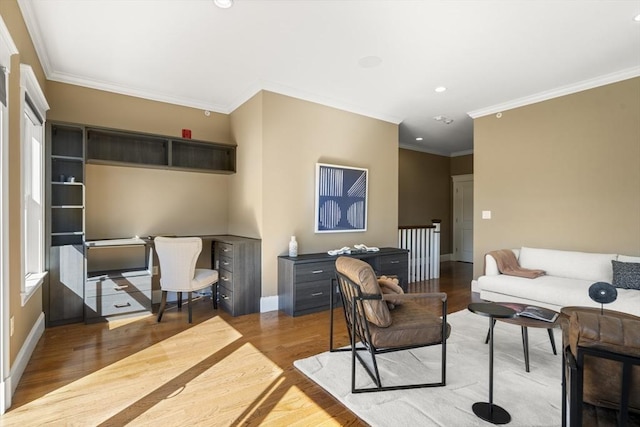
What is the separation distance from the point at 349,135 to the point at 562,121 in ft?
9.23

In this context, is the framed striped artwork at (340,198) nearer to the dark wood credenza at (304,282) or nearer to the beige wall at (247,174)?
the dark wood credenza at (304,282)

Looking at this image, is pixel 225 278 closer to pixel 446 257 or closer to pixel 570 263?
pixel 570 263

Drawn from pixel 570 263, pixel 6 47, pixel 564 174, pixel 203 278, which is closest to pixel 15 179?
pixel 6 47

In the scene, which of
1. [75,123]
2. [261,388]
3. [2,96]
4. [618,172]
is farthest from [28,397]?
[618,172]

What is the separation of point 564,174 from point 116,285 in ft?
18.7

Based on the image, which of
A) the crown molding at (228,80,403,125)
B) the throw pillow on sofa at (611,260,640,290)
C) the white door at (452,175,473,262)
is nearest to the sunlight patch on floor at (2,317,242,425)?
the crown molding at (228,80,403,125)

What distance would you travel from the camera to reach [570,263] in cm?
393

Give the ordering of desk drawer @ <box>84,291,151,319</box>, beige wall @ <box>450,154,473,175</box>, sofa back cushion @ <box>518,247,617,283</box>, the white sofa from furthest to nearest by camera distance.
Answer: beige wall @ <box>450,154,473,175</box>, sofa back cushion @ <box>518,247,617,283</box>, desk drawer @ <box>84,291,151,319</box>, the white sofa

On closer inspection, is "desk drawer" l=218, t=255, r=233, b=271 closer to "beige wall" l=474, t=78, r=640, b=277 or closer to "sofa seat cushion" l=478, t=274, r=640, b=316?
"sofa seat cushion" l=478, t=274, r=640, b=316

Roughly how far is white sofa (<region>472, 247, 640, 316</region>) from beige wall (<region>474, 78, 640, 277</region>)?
265 mm

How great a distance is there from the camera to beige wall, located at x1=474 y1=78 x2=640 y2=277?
3.74 meters

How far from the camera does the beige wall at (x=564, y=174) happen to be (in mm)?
3736

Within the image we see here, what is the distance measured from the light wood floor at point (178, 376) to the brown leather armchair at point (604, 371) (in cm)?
117

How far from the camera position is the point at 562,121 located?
13.9 feet
